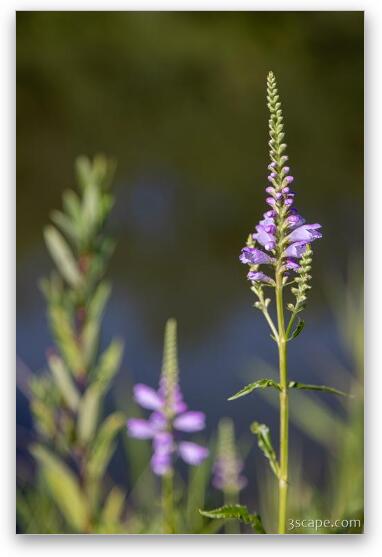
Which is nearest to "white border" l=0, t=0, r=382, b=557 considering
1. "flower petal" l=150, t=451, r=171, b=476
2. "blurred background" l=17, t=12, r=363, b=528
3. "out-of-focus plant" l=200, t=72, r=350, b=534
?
"blurred background" l=17, t=12, r=363, b=528

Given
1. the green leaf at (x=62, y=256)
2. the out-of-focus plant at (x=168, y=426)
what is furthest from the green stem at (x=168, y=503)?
the green leaf at (x=62, y=256)

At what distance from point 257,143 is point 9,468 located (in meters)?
1.10

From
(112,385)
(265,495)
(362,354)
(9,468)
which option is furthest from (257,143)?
(9,468)

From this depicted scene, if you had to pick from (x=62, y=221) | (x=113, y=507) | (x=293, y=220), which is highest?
(x=62, y=221)

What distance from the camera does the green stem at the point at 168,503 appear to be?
188 cm

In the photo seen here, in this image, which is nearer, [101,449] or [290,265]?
[290,265]

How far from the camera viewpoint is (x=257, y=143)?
2.15 meters

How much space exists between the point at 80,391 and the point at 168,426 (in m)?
0.25

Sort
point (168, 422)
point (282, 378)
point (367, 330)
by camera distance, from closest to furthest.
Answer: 1. point (282, 378)
2. point (168, 422)
3. point (367, 330)

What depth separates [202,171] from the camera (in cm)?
224

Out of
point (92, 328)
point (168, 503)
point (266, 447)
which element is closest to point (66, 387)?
point (92, 328)

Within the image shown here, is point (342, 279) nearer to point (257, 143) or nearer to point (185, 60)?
point (257, 143)

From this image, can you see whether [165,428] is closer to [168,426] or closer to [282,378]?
[168,426]

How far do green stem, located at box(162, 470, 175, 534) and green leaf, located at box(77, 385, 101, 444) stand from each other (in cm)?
22
